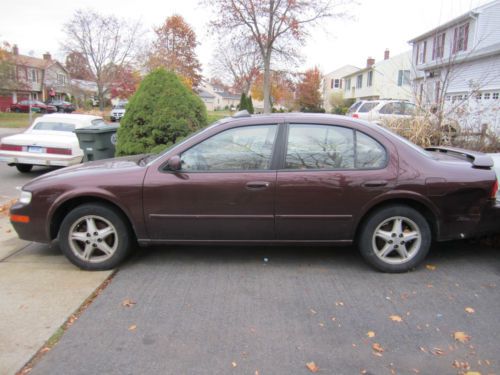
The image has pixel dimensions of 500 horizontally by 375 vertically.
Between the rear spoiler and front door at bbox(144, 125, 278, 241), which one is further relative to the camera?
the rear spoiler

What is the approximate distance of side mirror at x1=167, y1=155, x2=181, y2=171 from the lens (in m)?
3.99

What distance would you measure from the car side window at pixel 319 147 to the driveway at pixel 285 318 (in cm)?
110

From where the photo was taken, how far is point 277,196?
4.01 metres

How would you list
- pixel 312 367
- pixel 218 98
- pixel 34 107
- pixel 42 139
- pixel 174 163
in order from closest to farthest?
pixel 312 367, pixel 174 163, pixel 42 139, pixel 34 107, pixel 218 98

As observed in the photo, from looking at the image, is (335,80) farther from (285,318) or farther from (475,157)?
(285,318)

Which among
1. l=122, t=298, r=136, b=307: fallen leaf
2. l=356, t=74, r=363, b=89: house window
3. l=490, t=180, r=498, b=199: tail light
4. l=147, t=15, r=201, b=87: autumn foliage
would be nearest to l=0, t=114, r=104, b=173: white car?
l=122, t=298, r=136, b=307: fallen leaf

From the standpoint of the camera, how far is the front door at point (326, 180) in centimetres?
400

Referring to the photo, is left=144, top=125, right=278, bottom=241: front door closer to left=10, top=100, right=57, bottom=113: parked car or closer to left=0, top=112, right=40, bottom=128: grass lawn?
left=0, top=112, right=40, bottom=128: grass lawn

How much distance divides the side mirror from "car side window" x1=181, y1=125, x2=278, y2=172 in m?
0.10

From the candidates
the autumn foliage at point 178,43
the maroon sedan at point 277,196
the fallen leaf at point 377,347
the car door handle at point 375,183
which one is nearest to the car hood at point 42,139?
the maroon sedan at point 277,196

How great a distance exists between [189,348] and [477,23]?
25884mm

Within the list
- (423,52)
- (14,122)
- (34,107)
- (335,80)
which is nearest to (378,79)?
(423,52)

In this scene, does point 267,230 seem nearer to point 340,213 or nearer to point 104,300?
point 340,213

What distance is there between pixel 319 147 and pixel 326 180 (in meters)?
0.37
